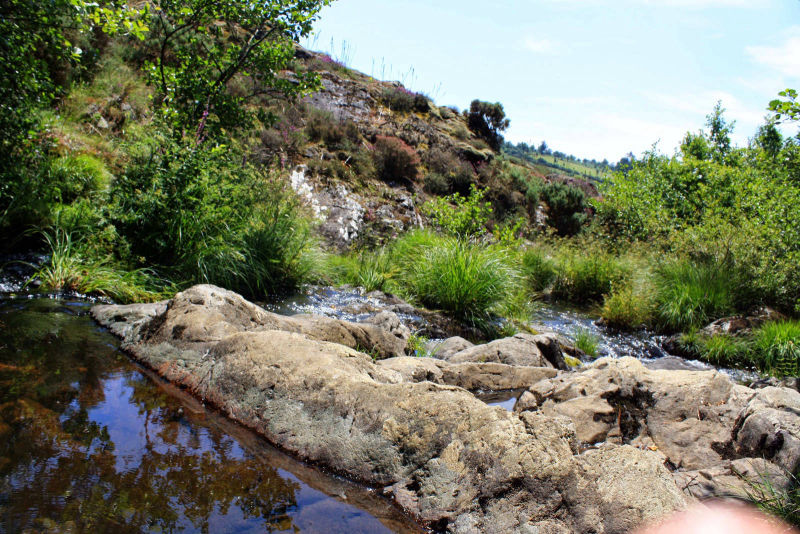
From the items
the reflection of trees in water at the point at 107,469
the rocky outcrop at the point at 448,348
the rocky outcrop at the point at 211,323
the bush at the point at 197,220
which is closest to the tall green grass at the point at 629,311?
the rocky outcrop at the point at 448,348

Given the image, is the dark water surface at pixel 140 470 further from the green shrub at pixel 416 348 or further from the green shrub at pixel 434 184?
the green shrub at pixel 434 184

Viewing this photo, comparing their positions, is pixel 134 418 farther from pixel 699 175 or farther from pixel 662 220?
pixel 699 175

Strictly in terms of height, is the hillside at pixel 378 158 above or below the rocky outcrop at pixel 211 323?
above

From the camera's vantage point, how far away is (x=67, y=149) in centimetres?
830

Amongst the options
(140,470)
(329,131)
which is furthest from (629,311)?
(329,131)

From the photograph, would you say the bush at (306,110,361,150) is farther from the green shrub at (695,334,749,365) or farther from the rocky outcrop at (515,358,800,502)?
the rocky outcrop at (515,358,800,502)

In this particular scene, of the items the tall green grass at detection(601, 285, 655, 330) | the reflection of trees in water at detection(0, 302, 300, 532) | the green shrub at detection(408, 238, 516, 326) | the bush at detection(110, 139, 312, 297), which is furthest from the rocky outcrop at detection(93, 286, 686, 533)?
the tall green grass at detection(601, 285, 655, 330)

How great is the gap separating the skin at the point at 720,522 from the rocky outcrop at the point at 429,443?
6 cm

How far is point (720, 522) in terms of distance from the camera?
7.00ft

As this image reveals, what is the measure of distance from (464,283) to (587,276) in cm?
566

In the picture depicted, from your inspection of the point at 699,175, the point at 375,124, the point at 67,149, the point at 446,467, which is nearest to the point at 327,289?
the point at 67,149

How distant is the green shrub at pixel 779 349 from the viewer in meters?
7.62

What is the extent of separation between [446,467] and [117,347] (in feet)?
10.1

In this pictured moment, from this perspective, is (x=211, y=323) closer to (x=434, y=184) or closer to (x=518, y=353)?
(x=518, y=353)
